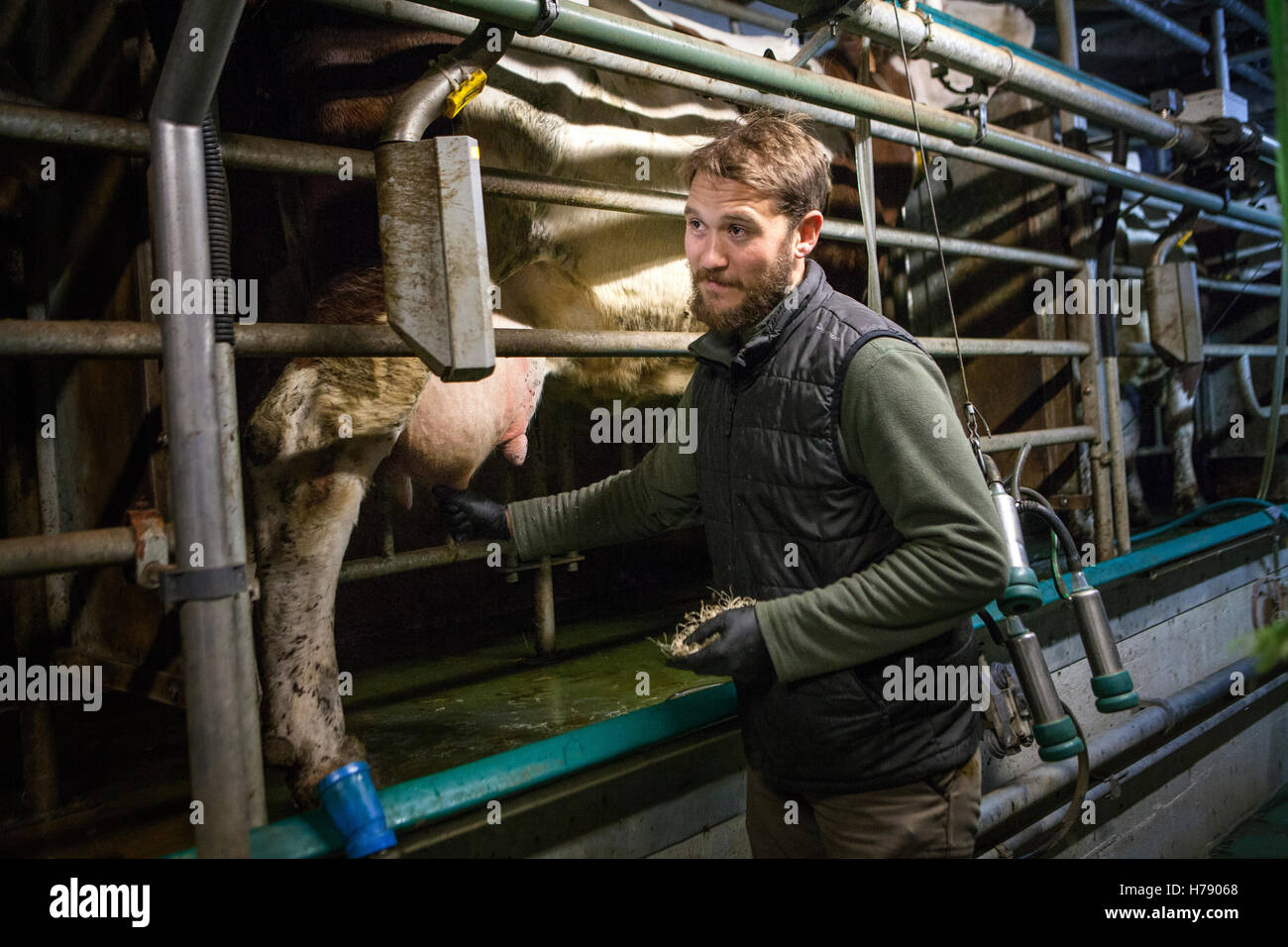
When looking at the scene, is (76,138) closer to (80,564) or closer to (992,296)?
(80,564)

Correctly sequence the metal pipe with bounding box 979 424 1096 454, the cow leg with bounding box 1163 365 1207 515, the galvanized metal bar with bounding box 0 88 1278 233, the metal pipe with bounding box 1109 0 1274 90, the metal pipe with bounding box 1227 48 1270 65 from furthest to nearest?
the cow leg with bounding box 1163 365 1207 515 → the metal pipe with bounding box 1227 48 1270 65 → the metal pipe with bounding box 1109 0 1274 90 → the metal pipe with bounding box 979 424 1096 454 → the galvanized metal bar with bounding box 0 88 1278 233

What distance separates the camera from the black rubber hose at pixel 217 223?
4.23 ft

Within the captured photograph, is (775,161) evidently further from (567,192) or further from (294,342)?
(294,342)

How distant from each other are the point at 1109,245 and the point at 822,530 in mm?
3159

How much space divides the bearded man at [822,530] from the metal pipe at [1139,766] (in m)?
1.08

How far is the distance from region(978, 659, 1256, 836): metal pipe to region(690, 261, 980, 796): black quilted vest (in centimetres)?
91

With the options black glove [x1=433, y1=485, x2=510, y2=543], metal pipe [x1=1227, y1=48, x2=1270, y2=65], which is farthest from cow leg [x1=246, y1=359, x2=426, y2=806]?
metal pipe [x1=1227, y1=48, x2=1270, y2=65]

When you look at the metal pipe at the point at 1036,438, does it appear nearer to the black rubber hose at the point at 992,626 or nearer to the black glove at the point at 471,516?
the black rubber hose at the point at 992,626

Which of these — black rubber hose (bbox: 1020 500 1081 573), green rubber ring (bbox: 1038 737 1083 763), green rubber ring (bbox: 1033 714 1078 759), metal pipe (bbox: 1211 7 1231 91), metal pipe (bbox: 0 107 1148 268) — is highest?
metal pipe (bbox: 1211 7 1231 91)

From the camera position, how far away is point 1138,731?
9.67 ft

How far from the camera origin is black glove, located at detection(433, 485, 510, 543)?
1900 millimetres

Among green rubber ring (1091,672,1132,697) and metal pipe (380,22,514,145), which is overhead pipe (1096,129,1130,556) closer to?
green rubber ring (1091,672,1132,697)
